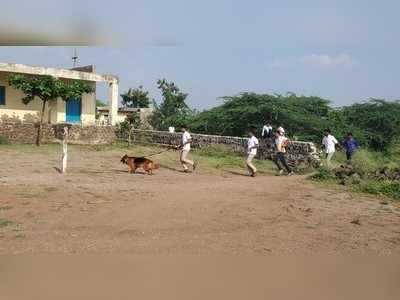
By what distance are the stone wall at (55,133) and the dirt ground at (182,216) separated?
10038 millimetres

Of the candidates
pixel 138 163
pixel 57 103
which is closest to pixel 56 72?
pixel 57 103

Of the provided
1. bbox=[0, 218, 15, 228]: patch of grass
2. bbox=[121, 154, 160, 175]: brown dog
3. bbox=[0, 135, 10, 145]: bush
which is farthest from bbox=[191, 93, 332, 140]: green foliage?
bbox=[0, 218, 15, 228]: patch of grass

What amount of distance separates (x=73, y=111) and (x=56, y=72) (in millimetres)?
2602

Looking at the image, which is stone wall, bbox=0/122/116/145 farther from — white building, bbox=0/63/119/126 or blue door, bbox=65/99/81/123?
blue door, bbox=65/99/81/123

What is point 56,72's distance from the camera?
77.0 ft

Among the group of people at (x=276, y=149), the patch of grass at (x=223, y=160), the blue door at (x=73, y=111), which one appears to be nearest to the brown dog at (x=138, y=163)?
the group of people at (x=276, y=149)

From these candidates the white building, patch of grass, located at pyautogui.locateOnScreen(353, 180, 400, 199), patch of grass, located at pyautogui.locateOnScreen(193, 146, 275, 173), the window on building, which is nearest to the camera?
patch of grass, located at pyautogui.locateOnScreen(353, 180, 400, 199)

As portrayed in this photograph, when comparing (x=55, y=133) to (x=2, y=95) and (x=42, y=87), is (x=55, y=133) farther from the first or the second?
(x=42, y=87)

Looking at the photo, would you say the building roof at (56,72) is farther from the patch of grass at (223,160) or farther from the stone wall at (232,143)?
the patch of grass at (223,160)

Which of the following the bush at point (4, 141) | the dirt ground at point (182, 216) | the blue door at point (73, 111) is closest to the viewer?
the dirt ground at point (182, 216)

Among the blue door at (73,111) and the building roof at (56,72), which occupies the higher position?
the building roof at (56,72)

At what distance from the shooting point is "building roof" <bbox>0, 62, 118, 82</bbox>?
21.7 meters

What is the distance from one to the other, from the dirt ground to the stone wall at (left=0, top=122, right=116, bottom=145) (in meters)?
10.0

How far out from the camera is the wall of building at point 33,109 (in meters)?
22.9
